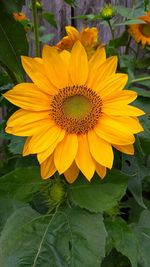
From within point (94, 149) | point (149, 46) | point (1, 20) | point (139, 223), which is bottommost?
point (139, 223)

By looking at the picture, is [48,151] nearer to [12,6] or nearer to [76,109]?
[76,109]

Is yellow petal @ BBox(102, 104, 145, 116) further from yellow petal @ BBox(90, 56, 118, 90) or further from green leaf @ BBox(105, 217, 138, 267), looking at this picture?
green leaf @ BBox(105, 217, 138, 267)

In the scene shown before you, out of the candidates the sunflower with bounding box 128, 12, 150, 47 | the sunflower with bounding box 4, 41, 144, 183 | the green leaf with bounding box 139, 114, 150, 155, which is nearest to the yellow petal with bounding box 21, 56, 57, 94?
the sunflower with bounding box 4, 41, 144, 183

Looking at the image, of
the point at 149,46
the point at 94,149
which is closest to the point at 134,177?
the point at 94,149

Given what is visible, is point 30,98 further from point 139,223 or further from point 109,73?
point 139,223

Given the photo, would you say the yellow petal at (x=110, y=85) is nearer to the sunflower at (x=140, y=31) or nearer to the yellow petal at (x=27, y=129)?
the yellow petal at (x=27, y=129)

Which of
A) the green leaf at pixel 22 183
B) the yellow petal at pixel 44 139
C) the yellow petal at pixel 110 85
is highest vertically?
the yellow petal at pixel 110 85

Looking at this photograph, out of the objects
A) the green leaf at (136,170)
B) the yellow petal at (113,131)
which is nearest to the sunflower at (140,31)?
the green leaf at (136,170)
